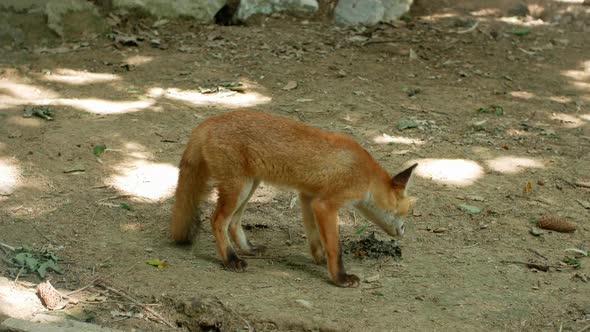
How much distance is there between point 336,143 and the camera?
601cm

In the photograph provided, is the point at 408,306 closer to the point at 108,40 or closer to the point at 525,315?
the point at 525,315

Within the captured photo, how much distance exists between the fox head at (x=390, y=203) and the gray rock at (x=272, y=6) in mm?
6707

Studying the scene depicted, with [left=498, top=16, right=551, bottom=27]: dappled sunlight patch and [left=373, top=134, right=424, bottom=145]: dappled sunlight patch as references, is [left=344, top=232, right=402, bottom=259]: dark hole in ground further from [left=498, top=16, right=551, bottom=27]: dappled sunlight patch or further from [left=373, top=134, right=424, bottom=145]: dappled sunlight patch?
[left=498, top=16, right=551, bottom=27]: dappled sunlight patch

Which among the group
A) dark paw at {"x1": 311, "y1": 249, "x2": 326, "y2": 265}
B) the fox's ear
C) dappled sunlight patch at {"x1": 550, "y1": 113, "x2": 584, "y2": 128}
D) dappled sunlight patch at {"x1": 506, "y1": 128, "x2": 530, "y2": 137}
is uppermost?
the fox's ear

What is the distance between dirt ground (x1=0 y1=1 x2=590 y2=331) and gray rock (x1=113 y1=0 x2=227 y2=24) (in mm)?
252

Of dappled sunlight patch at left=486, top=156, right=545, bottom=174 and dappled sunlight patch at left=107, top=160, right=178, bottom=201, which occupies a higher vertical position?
dappled sunlight patch at left=486, top=156, right=545, bottom=174

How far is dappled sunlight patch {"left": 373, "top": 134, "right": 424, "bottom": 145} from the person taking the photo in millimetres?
8633

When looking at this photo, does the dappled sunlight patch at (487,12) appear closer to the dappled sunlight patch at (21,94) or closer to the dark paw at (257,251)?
the dappled sunlight patch at (21,94)

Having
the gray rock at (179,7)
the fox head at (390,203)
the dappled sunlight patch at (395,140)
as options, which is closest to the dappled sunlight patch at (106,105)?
the dappled sunlight patch at (395,140)

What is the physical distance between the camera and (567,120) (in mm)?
9398

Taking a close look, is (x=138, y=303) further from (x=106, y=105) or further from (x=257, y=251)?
(x=106, y=105)

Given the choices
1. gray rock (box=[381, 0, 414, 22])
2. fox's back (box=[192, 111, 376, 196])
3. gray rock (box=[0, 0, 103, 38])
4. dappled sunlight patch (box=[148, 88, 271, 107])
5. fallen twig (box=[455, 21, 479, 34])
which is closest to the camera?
fox's back (box=[192, 111, 376, 196])

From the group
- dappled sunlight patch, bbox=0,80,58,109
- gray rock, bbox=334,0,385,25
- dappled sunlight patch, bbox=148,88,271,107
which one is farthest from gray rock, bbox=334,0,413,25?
dappled sunlight patch, bbox=0,80,58,109

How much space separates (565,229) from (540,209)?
50 centimetres
